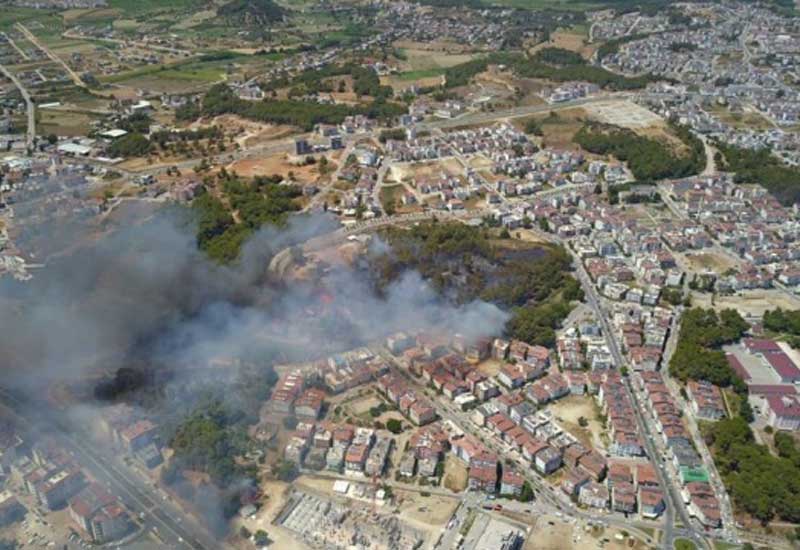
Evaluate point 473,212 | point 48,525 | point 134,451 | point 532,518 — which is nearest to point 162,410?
point 134,451

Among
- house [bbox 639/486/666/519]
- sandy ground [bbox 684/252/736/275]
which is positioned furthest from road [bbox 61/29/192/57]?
house [bbox 639/486/666/519]

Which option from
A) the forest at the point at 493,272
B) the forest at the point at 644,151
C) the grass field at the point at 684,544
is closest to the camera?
the grass field at the point at 684,544

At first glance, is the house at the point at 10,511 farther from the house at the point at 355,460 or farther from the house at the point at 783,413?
the house at the point at 783,413

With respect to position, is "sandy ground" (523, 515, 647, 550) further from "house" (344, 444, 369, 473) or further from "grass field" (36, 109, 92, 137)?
"grass field" (36, 109, 92, 137)

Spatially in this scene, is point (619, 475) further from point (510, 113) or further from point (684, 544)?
point (510, 113)

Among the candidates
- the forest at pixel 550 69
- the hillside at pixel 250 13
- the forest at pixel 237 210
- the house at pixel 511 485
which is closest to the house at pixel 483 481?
the house at pixel 511 485

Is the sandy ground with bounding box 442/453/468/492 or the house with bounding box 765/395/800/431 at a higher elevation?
the house with bounding box 765/395/800/431
